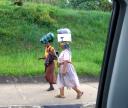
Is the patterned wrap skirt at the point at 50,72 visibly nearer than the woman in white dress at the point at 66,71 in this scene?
No

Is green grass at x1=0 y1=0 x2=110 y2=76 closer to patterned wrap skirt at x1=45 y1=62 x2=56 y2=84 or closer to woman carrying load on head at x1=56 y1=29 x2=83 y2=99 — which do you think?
patterned wrap skirt at x1=45 y1=62 x2=56 y2=84

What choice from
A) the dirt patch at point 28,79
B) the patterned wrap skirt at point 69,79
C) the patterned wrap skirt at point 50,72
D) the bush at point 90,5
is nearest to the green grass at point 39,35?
the dirt patch at point 28,79

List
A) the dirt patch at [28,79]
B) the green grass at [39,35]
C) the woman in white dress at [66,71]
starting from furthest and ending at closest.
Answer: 1. the green grass at [39,35]
2. the dirt patch at [28,79]
3. the woman in white dress at [66,71]

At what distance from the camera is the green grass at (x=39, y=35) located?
12.2 meters

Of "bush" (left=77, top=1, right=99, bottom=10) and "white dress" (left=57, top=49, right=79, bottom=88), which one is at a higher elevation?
"white dress" (left=57, top=49, right=79, bottom=88)

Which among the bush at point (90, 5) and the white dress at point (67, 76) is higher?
the white dress at point (67, 76)

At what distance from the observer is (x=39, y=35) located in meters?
15.9

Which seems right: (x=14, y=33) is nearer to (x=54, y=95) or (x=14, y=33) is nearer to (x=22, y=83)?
(x=22, y=83)

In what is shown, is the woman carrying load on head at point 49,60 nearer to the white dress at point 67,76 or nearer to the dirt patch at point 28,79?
the white dress at point 67,76

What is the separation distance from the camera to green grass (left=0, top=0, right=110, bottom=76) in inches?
481

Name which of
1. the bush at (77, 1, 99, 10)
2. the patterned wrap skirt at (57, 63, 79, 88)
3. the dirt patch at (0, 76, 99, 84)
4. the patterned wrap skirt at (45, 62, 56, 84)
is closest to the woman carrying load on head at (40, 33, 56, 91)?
the patterned wrap skirt at (45, 62, 56, 84)

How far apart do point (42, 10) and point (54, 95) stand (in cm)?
899

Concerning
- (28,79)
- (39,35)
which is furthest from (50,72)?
(39,35)

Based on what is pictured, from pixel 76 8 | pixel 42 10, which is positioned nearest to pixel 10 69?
pixel 42 10
